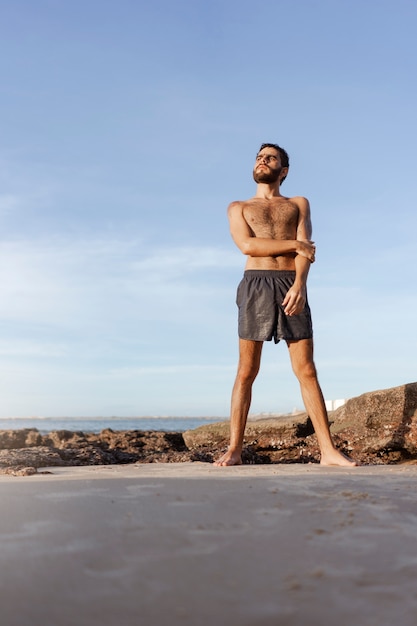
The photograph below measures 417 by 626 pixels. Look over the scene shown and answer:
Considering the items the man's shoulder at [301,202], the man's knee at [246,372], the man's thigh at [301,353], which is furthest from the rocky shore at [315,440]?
the man's shoulder at [301,202]

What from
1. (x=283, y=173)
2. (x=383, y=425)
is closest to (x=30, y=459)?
(x=283, y=173)

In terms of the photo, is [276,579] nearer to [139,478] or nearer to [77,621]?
[77,621]

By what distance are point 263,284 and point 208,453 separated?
1983mm

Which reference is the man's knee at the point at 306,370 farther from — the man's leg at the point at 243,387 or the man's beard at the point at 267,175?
the man's beard at the point at 267,175

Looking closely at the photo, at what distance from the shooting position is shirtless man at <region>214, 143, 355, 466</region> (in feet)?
15.4

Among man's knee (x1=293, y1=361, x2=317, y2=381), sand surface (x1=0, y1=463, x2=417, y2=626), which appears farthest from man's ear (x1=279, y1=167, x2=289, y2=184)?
sand surface (x1=0, y1=463, x2=417, y2=626)

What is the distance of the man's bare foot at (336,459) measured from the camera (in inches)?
170

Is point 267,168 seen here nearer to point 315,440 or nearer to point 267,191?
point 267,191

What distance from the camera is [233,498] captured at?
97.3 inches

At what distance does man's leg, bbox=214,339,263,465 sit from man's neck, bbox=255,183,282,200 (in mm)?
1217

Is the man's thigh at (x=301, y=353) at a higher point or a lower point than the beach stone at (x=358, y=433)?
higher

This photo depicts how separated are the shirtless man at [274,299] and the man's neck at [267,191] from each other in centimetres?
14

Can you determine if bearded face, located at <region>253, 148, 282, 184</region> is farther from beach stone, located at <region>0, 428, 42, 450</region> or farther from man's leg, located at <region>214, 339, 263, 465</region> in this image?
beach stone, located at <region>0, 428, 42, 450</region>

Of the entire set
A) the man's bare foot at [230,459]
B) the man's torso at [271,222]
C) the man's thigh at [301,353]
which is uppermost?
the man's torso at [271,222]
